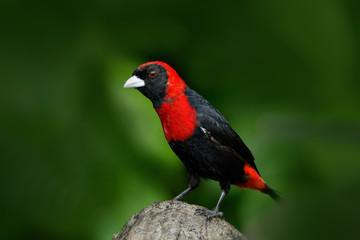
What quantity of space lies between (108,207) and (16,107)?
1.20 metres

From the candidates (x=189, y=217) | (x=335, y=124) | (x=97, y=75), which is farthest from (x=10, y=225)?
(x=335, y=124)

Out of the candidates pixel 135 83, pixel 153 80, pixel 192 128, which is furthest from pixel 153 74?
pixel 192 128

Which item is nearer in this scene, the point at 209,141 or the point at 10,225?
the point at 209,141

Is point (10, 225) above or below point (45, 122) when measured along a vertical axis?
below

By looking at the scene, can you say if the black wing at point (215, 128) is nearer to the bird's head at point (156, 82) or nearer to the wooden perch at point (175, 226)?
the bird's head at point (156, 82)

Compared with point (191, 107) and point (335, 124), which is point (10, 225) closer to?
point (191, 107)

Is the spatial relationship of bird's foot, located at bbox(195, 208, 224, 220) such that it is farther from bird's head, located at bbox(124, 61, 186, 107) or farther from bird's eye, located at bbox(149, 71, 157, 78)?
bird's eye, located at bbox(149, 71, 157, 78)

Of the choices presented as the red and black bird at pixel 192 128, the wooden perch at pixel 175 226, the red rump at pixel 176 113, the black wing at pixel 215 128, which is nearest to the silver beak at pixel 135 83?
the red and black bird at pixel 192 128

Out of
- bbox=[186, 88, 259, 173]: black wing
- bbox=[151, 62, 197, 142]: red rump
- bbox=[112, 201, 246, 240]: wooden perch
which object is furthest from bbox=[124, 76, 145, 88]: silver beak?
bbox=[112, 201, 246, 240]: wooden perch

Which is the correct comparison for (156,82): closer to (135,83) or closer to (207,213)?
(135,83)

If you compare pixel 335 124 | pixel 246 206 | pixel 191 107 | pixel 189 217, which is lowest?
pixel 246 206

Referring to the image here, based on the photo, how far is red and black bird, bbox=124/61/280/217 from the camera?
316cm

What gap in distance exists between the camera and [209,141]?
3.21 metres

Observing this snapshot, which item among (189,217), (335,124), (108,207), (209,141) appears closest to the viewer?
(335,124)
